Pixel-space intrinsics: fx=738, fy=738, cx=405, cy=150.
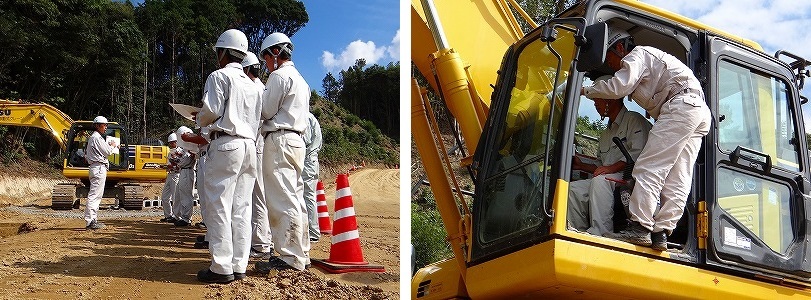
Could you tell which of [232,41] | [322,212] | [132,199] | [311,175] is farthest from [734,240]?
[132,199]

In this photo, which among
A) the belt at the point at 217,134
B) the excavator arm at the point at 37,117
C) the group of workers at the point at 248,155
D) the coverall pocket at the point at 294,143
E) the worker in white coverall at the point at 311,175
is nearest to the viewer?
the group of workers at the point at 248,155

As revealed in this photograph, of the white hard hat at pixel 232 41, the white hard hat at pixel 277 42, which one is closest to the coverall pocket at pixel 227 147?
the white hard hat at pixel 232 41

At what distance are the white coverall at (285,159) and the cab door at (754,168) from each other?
7.84 ft

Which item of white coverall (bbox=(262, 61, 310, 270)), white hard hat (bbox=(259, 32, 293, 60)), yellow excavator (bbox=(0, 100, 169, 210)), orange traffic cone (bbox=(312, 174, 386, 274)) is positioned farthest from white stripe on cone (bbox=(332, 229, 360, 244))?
yellow excavator (bbox=(0, 100, 169, 210))

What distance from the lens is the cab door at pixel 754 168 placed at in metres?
3.45

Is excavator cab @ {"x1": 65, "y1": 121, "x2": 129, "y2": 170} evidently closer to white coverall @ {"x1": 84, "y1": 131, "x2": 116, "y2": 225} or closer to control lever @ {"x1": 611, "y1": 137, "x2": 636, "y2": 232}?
white coverall @ {"x1": 84, "y1": 131, "x2": 116, "y2": 225}

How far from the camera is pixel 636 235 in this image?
128 inches

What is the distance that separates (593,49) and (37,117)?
1491 centimetres

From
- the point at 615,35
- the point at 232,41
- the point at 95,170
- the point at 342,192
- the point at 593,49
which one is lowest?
the point at 342,192

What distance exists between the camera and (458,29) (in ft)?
15.8

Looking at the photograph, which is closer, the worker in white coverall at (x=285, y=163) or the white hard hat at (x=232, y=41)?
the worker in white coverall at (x=285, y=163)

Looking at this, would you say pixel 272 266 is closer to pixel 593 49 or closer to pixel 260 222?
pixel 260 222

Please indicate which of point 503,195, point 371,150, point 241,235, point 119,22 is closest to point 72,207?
point 119,22

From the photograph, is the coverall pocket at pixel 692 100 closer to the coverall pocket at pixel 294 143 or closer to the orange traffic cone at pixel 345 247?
the coverall pocket at pixel 294 143
